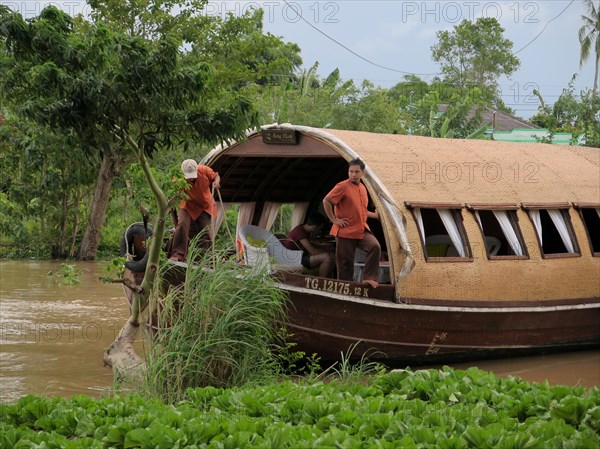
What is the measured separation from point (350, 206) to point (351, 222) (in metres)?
0.17

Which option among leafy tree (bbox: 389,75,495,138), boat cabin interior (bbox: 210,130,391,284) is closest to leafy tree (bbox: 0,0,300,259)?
boat cabin interior (bbox: 210,130,391,284)

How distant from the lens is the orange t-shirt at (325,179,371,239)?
10070mm

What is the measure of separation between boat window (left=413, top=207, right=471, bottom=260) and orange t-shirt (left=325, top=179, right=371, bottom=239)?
2.18 ft

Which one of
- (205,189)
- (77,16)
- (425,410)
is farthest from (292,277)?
(77,16)

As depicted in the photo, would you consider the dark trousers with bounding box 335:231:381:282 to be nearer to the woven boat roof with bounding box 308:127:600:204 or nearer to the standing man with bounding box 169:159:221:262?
the woven boat roof with bounding box 308:127:600:204

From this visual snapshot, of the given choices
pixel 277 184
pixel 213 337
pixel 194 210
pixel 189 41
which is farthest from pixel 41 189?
pixel 213 337

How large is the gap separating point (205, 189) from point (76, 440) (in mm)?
6451

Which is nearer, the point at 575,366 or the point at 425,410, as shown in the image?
the point at 425,410

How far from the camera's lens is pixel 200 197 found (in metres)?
10.6

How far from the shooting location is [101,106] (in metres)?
7.90

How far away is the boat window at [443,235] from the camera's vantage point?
422 inches

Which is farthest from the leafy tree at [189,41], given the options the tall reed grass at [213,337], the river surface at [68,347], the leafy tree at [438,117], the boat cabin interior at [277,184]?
the tall reed grass at [213,337]

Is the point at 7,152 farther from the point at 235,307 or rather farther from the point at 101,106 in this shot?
the point at 235,307

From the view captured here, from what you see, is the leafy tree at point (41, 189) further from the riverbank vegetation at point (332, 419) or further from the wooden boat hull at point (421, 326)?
the riverbank vegetation at point (332, 419)
